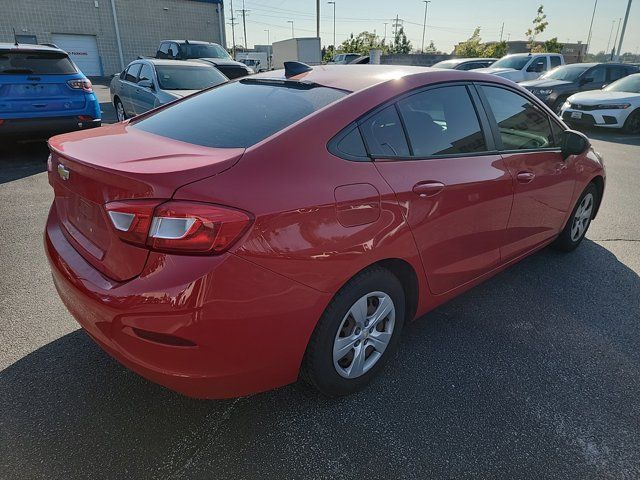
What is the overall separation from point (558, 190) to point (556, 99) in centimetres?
1123

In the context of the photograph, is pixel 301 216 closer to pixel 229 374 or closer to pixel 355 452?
pixel 229 374

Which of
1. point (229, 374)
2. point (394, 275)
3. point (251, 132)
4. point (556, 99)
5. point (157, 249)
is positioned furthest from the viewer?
point (556, 99)

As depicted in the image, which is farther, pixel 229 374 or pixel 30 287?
pixel 30 287

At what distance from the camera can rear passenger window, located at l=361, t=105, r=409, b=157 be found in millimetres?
2191

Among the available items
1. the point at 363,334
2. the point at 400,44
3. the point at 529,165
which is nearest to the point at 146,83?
the point at 529,165

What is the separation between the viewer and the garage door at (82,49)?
30438mm

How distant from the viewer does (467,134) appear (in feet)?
8.98

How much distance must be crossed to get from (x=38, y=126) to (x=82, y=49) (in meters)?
29.6

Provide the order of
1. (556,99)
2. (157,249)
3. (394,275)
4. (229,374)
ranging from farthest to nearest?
(556,99)
(394,275)
(229,374)
(157,249)

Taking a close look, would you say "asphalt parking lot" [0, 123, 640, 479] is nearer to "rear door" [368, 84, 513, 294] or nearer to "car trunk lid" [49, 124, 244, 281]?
"rear door" [368, 84, 513, 294]

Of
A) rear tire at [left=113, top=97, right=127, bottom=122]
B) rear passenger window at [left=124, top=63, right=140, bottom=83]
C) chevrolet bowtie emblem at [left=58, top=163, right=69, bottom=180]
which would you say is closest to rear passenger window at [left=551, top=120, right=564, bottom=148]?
chevrolet bowtie emblem at [left=58, top=163, right=69, bottom=180]

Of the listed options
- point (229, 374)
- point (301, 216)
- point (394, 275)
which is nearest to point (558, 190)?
point (394, 275)

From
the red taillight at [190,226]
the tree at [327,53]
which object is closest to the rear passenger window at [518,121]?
the red taillight at [190,226]

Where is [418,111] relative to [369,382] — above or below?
above
